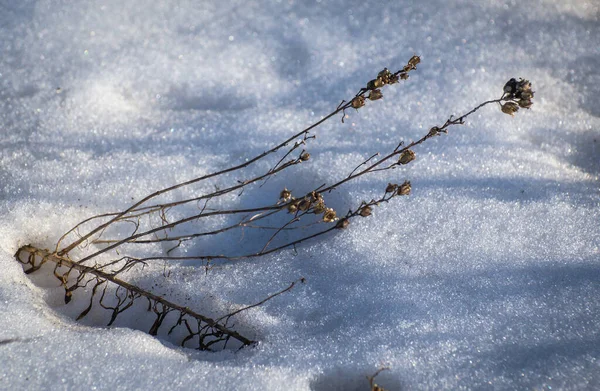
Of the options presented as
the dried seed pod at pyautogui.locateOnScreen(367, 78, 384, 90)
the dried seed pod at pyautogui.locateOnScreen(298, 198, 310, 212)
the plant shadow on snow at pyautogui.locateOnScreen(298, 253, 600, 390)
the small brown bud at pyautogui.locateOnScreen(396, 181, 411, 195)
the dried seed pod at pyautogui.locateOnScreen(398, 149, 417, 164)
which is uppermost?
the dried seed pod at pyautogui.locateOnScreen(367, 78, 384, 90)

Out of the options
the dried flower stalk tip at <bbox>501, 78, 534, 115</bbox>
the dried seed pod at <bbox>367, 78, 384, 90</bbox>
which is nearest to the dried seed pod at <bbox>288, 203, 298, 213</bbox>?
the dried seed pod at <bbox>367, 78, 384, 90</bbox>

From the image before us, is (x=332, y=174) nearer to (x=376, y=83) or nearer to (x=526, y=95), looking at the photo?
(x=376, y=83)

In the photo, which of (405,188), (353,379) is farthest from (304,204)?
(353,379)

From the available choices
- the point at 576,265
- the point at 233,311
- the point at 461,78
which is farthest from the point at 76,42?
the point at 576,265

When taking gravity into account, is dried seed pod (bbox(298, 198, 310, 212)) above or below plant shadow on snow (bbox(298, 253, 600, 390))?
above

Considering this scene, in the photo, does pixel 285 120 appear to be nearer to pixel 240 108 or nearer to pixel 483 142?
pixel 240 108

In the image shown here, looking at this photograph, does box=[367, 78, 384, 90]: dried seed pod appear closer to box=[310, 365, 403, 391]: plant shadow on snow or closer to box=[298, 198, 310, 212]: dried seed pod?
box=[298, 198, 310, 212]: dried seed pod

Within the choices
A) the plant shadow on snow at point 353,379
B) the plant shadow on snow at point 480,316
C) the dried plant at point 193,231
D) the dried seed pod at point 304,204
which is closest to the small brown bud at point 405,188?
the dried plant at point 193,231

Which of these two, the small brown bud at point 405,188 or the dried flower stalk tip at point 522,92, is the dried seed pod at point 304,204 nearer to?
the small brown bud at point 405,188
